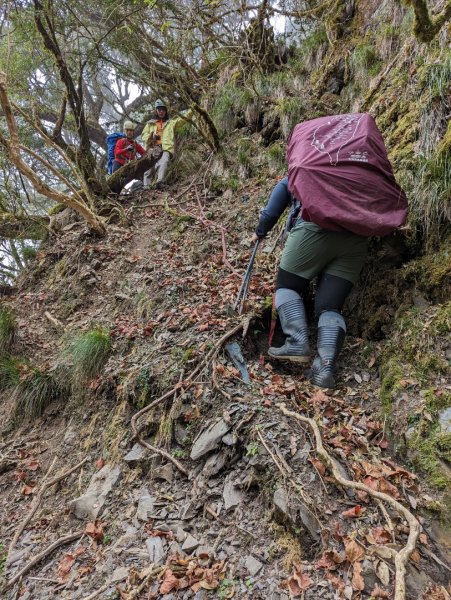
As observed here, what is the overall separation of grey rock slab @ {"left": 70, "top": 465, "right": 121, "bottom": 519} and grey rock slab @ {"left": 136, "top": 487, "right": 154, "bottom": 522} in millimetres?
394

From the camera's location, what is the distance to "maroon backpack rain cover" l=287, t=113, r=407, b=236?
10.7ft

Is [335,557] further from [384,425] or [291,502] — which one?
[384,425]

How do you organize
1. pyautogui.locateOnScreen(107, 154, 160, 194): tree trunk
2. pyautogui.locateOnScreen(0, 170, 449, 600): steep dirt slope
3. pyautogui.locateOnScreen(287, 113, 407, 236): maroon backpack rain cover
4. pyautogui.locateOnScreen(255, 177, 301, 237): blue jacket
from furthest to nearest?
1. pyautogui.locateOnScreen(107, 154, 160, 194): tree trunk
2. pyautogui.locateOnScreen(255, 177, 301, 237): blue jacket
3. pyautogui.locateOnScreen(287, 113, 407, 236): maroon backpack rain cover
4. pyautogui.locateOnScreen(0, 170, 449, 600): steep dirt slope

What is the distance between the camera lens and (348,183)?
3270 mm

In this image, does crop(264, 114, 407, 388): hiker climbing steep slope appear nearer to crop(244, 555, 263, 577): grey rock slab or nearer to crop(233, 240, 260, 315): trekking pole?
crop(233, 240, 260, 315): trekking pole

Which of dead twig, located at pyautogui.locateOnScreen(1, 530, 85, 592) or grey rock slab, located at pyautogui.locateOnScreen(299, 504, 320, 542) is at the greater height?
grey rock slab, located at pyautogui.locateOnScreen(299, 504, 320, 542)

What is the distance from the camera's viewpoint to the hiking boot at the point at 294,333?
351 centimetres

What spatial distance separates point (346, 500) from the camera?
Answer: 2443mm

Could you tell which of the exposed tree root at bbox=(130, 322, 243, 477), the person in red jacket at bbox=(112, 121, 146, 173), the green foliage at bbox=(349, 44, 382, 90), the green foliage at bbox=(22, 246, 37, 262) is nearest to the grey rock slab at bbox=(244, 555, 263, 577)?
the exposed tree root at bbox=(130, 322, 243, 477)

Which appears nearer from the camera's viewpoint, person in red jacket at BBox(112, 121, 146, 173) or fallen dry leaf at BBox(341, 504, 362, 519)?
fallen dry leaf at BBox(341, 504, 362, 519)

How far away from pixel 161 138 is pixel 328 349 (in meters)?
→ 7.73

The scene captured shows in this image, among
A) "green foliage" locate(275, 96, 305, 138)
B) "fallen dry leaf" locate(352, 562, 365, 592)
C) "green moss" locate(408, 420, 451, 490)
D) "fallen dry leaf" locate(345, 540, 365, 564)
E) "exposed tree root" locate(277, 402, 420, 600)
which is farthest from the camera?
"green foliage" locate(275, 96, 305, 138)

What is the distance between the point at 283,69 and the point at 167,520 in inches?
374

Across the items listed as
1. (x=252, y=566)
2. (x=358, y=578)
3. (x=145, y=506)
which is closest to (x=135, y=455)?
(x=145, y=506)
